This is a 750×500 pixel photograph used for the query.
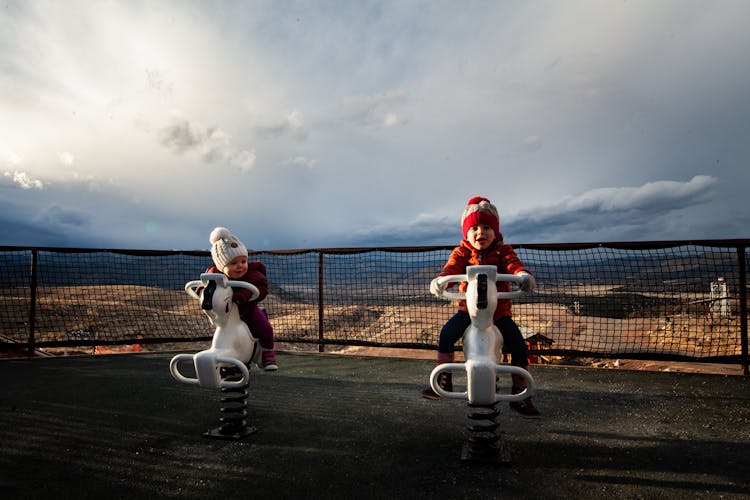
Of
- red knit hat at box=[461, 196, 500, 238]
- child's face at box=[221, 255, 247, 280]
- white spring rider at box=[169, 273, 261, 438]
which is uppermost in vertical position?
red knit hat at box=[461, 196, 500, 238]

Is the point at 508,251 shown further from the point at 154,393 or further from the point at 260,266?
the point at 154,393

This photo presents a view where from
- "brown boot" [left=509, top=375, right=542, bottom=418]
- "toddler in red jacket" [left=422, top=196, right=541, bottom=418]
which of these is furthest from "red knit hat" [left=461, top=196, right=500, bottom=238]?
"brown boot" [left=509, top=375, right=542, bottom=418]

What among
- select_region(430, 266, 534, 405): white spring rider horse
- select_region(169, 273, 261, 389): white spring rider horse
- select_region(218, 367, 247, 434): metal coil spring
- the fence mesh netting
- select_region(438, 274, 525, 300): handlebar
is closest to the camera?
select_region(430, 266, 534, 405): white spring rider horse

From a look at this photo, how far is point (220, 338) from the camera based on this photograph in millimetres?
2754

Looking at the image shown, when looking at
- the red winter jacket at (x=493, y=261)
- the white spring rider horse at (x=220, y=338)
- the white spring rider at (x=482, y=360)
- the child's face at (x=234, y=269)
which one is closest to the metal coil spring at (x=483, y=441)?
the white spring rider at (x=482, y=360)

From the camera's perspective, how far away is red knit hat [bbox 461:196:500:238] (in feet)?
8.94

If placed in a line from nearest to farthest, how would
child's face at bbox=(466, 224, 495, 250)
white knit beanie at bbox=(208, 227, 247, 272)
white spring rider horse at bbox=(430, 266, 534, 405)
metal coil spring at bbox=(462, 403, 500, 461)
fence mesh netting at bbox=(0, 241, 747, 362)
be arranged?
white spring rider horse at bbox=(430, 266, 534, 405)
metal coil spring at bbox=(462, 403, 500, 461)
child's face at bbox=(466, 224, 495, 250)
white knit beanie at bbox=(208, 227, 247, 272)
fence mesh netting at bbox=(0, 241, 747, 362)

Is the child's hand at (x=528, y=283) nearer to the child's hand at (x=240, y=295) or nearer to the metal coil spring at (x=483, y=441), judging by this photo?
the metal coil spring at (x=483, y=441)

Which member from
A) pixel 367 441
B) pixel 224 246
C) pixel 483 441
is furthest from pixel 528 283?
Answer: pixel 224 246

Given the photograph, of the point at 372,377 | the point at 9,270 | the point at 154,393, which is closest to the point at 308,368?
the point at 372,377

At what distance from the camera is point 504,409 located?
3330 mm

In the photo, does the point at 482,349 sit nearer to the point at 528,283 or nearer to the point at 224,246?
the point at 528,283

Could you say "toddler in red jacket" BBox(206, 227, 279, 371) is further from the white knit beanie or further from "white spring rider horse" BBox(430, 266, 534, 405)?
"white spring rider horse" BBox(430, 266, 534, 405)

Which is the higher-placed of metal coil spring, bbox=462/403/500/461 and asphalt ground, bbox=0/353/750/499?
metal coil spring, bbox=462/403/500/461
